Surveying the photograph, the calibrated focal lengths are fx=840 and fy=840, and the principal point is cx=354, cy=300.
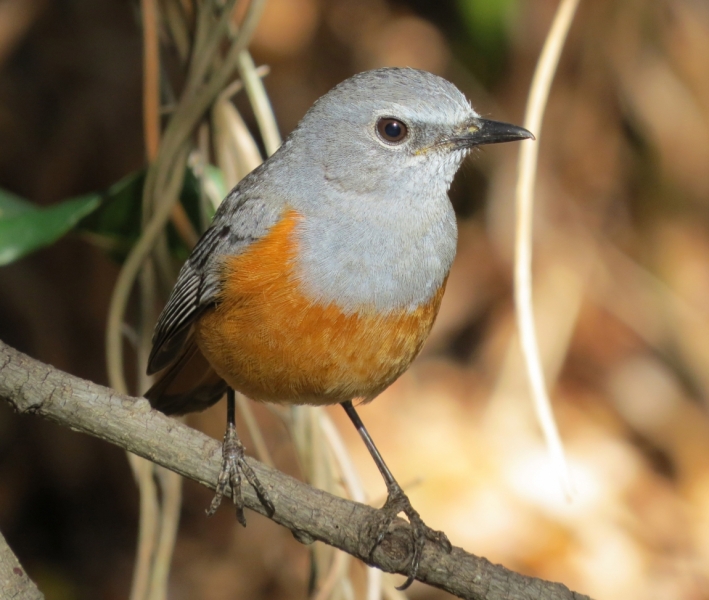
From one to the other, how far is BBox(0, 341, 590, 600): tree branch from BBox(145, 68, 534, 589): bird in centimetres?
17

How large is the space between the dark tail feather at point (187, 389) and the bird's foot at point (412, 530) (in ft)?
2.87

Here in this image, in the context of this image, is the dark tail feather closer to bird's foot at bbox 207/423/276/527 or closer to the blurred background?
bird's foot at bbox 207/423/276/527

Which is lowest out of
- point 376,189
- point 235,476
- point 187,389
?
point 235,476

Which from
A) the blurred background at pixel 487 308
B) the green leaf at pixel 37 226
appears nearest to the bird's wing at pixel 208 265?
the green leaf at pixel 37 226

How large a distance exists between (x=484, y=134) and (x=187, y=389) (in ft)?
5.33

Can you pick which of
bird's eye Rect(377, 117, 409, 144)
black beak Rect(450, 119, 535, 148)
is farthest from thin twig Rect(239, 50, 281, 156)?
black beak Rect(450, 119, 535, 148)

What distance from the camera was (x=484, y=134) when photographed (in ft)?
9.79

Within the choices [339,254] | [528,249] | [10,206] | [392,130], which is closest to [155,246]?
[10,206]

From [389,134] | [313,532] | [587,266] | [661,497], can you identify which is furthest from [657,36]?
[313,532]

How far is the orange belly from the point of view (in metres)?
2.75

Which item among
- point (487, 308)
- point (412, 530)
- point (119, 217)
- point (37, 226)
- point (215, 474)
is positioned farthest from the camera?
point (487, 308)

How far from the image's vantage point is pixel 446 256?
307 centimetres

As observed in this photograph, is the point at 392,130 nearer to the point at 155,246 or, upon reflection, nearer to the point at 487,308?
the point at 155,246

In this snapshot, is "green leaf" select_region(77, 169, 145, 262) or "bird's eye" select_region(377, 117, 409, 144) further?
"green leaf" select_region(77, 169, 145, 262)
